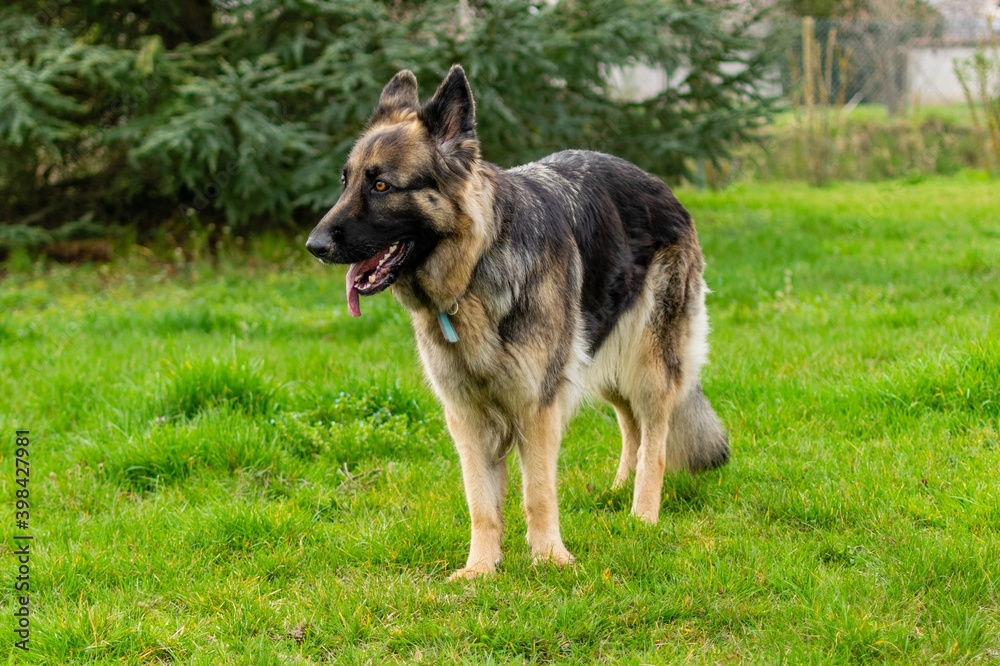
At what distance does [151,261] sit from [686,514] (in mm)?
7687

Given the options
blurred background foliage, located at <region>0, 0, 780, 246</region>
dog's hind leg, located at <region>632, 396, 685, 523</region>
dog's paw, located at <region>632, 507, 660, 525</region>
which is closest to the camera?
dog's paw, located at <region>632, 507, 660, 525</region>

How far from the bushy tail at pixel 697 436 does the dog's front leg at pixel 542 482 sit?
89 centimetres

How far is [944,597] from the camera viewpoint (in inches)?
122

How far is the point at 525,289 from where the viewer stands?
3523 mm

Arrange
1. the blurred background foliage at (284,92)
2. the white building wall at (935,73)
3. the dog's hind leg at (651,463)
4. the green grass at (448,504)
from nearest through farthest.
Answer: the green grass at (448,504) → the dog's hind leg at (651,463) → the blurred background foliage at (284,92) → the white building wall at (935,73)

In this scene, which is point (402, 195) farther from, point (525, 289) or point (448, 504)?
point (448, 504)

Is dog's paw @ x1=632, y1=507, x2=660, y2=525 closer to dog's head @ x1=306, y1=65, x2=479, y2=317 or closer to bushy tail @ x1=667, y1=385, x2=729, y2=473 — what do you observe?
bushy tail @ x1=667, y1=385, x2=729, y2=473

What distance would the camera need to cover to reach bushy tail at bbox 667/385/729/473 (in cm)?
431

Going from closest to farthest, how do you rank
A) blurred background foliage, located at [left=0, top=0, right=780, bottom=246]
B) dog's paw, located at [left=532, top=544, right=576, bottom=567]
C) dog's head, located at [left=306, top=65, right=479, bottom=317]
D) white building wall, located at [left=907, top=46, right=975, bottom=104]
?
dog's head, located at [left=306, top=65, right=479, bottom=317] < dog's paw, located at [left=532, top=544, right=576, bottom=567] < blurred background foliage, located at [left=0, top=0, right=780, bottom=246] < white building wall, located at [left=907, top=46, right=975, bottom=104]

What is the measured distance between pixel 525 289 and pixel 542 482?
0.81 meters

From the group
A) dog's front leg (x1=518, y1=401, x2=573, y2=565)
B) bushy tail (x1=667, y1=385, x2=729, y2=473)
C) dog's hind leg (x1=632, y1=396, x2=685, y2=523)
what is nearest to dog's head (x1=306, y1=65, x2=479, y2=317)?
dog's front leg (x1=518, y1=401, x2=573, y2=565)

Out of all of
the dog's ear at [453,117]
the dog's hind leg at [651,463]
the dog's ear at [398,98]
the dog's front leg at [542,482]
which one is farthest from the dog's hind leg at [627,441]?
the dog's ear at [398,98]

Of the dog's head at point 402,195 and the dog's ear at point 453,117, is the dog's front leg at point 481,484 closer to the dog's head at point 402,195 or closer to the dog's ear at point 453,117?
the dog's head at point 402,195

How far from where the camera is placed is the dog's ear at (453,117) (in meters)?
3.37
